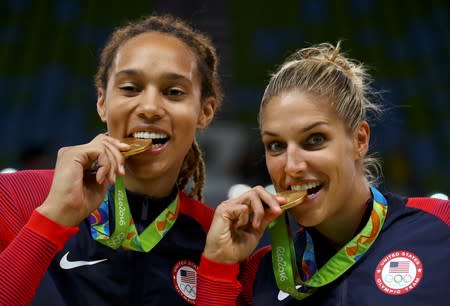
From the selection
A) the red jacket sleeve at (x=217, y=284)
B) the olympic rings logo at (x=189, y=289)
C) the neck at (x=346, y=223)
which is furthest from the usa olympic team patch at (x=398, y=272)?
the olympic rings logo at (x=189, y=289)

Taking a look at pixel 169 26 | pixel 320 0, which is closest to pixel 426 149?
pixel 320 0

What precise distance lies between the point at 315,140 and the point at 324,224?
1.00ft

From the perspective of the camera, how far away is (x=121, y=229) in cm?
234

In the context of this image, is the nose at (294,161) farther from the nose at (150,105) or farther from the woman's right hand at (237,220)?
the nose at (150,105)

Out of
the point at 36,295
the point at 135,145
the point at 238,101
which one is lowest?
the point at 36,295

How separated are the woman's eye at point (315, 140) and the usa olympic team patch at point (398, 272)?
42 cm

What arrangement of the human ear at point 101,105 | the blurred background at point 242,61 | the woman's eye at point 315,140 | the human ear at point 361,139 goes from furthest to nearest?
the blurred background at point 242,61 < the human ear at point 101,105 < the human ear at point 361,139 < the woman's eye at point 315,140

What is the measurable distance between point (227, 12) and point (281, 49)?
996 millimetres

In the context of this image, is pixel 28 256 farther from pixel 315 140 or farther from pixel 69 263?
pixel 315 140

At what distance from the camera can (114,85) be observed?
2.57 metres

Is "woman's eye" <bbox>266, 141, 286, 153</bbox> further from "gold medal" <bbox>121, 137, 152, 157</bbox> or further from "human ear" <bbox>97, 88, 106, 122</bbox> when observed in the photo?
"human ear" <bbox>97, 88, 106, 122</bbox>

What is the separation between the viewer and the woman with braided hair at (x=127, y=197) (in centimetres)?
212

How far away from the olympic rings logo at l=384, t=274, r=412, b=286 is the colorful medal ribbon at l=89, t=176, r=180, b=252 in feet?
2.62

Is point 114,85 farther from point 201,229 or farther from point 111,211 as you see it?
point 201,229
